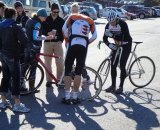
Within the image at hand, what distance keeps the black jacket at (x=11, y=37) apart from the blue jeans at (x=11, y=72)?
10cm

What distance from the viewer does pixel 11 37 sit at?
6.76 m

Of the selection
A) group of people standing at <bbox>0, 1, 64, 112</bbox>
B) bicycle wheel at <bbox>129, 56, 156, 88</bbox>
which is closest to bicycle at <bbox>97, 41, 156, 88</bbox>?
bicycle wheel at <bbox>129, 56, 156, 88</bbox>

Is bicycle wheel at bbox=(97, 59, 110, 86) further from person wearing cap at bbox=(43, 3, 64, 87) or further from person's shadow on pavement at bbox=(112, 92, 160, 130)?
person wearing cap at bbox=(43, 3, 64, 87)

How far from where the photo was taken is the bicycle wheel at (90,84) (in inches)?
311

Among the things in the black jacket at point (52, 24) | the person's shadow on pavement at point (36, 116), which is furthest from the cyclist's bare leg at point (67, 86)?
the black jacket at point (52, 24)

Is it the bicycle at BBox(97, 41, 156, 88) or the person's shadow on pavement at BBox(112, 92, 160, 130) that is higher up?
the bicycle at BBox(97, 41, 156, 88)

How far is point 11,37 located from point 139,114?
252 centimetres

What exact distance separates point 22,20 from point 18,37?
2.74 metres

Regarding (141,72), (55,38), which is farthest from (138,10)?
(55,38)

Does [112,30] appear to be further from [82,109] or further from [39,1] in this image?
[39,1]

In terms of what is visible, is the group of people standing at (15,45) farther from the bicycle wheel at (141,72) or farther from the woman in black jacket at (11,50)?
the bicycle wheel at (141,72)

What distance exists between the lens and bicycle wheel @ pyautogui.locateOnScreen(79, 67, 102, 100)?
7901 millimetres

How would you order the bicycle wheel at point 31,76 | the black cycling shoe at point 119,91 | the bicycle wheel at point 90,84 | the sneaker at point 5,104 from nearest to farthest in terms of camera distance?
the sneaker at point 5,104
the bicycle wheel at point 90,84
the bicycle wheel at point 31,76
the black cycling shoe at point 119,91

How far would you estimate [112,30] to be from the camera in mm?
8477
